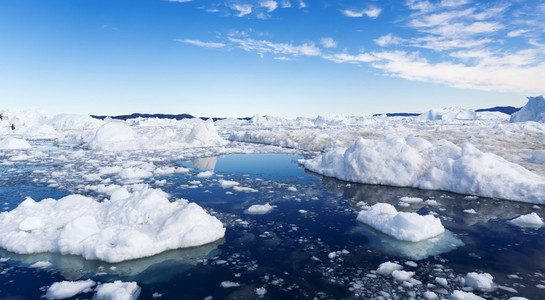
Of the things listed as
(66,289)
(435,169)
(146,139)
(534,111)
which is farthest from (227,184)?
(534,111)

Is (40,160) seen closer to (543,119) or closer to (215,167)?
(215,167)

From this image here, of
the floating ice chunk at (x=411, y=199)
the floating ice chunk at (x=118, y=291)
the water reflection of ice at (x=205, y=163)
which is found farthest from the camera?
the water reflection of ice at (x=205, y=163)

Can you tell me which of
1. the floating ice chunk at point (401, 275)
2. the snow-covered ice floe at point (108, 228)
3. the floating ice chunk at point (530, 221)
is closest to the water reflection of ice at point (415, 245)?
the floating ice chunk at point (401, 275)

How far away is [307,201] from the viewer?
27.2 feet

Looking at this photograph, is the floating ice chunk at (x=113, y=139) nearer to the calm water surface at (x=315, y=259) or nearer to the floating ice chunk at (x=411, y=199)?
the calm water surface at (x=315, y=259)

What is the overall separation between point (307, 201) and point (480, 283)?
4.57 m

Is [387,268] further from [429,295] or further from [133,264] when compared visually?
[133,264]

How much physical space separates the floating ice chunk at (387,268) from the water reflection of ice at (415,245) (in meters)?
0.56

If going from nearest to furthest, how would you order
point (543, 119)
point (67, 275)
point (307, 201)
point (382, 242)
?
point (67, 275) → point (382, 242) → point (307, 201) → point (543, 119)

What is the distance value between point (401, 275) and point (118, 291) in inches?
151

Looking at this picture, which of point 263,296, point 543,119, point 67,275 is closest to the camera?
point 263,296

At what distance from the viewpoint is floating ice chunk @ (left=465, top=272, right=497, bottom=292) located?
411 centimetres

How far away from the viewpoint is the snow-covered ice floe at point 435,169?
8.74m

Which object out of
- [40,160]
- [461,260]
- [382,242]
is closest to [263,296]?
[382,242]
